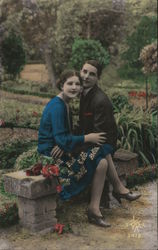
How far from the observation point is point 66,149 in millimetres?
5043

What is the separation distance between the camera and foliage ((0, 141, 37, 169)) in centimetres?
714

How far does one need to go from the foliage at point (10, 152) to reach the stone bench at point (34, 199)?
2.10m

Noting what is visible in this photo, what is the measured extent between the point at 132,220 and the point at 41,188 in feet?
3.96

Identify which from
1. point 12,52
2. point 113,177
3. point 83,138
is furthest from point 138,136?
point 12,52

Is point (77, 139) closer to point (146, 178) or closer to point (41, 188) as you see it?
point (41, 188)

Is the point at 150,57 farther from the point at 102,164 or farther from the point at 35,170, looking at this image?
the point at 35,170

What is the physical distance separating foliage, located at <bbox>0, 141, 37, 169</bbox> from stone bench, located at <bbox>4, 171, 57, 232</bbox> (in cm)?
210

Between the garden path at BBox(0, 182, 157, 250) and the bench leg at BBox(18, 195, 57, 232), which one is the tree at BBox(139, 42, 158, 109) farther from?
the bench leg at BBox(18, 195, 57, 232)

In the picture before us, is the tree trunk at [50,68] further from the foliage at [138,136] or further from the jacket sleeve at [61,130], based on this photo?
the jacket sleeve at [61,130]

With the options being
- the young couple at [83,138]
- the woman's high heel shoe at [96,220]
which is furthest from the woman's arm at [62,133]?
the woman's high heel shoe at [96,220]

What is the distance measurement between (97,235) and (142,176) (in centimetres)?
215

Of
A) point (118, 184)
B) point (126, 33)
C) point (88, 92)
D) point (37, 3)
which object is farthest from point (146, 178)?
point (126, 33)

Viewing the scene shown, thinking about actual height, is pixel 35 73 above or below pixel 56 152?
above

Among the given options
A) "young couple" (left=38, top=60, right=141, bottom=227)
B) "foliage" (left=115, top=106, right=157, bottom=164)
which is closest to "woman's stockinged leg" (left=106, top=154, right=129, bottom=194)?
"young couple" (left=38, top=60, right=141, bottom=227)
